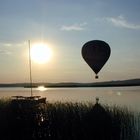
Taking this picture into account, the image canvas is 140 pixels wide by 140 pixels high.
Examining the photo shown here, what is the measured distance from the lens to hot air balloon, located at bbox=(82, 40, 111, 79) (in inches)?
1313

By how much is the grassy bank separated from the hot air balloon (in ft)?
43.6

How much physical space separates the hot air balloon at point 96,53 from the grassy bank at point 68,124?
1328 centimetres

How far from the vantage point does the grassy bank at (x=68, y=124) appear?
15.6 m

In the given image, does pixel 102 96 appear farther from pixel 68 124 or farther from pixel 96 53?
pixel 68 124

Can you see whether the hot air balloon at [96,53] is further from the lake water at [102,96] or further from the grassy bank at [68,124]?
the grassy bank at [68,124]

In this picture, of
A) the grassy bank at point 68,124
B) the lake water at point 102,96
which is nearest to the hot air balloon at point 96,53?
the lake water at point 102,96

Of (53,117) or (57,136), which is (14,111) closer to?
(53,117)

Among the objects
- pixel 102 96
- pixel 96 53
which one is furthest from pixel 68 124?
pixel 102 96

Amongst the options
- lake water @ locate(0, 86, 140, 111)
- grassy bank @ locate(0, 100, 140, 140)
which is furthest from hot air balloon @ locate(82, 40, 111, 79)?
grassy bank @ locate(0, 100, 140, 140)

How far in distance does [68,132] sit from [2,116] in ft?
13.9

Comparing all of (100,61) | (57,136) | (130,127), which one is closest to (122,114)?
(130,127)

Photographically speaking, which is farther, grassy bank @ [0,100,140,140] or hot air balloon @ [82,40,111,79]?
hot air balloon @ [82,40,111,79]

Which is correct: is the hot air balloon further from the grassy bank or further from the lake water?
the grassy bank

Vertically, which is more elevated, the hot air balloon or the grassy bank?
the hot air balloon
